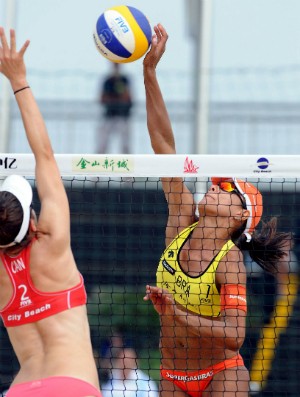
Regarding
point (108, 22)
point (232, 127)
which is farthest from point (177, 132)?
point (108, 22)

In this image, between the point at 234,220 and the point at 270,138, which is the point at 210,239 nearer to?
the point at 234,220

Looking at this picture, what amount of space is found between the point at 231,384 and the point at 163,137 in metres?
1.68

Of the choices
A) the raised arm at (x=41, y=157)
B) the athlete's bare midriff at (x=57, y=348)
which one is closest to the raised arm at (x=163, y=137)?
the raised arm at (x=41, y=157)

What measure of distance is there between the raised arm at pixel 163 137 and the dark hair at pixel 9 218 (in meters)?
1.81

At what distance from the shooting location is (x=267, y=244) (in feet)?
22.0

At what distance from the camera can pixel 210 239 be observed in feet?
21.7

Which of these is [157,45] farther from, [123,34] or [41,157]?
[41,157]

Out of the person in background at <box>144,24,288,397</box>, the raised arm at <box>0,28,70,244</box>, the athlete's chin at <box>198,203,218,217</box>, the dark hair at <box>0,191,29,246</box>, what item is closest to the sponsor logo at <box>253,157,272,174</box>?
the person in background at <box>144,24,288,397</box>

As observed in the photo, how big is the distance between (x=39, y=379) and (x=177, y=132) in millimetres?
7164

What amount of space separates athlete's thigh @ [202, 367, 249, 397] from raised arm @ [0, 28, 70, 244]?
1.76 metres

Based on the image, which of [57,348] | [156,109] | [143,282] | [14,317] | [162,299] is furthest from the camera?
[143,282]

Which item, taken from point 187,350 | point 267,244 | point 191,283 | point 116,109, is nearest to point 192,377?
point 187,350

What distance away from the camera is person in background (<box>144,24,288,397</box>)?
20.6 ft

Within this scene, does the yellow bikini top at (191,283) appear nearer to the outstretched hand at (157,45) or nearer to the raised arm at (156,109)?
the raised arm at (156,109)
